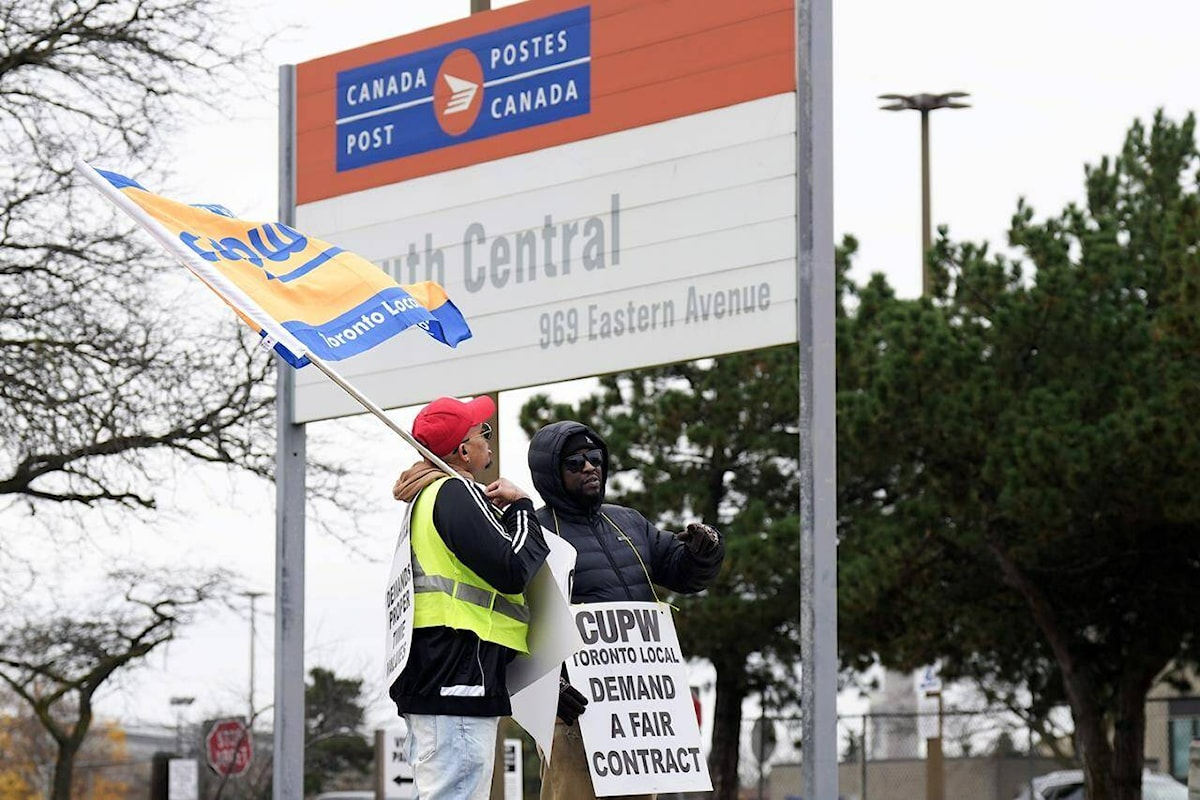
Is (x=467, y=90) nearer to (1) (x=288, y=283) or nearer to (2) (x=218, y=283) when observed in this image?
(1) (x=288, y=283)

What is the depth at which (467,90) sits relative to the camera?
12531mm

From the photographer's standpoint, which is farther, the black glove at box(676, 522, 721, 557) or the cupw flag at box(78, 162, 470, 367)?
the cupw flag at box(78, 162, 470, 367)

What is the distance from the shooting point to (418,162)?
12836mm

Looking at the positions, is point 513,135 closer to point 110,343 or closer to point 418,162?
point 418,162

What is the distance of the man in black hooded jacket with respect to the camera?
7953 mm

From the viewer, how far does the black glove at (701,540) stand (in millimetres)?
7973

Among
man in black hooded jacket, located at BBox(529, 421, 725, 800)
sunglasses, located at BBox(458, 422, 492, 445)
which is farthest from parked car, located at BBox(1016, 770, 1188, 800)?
sunglasses, located at BBox(458, 422, 492, 445)

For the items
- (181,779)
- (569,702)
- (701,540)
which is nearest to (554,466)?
(701,540)

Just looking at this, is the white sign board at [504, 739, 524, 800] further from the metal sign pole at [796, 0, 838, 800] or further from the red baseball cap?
the red baseball cap

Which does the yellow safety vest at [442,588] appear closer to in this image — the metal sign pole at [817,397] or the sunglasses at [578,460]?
the sunglasses at [578,460]

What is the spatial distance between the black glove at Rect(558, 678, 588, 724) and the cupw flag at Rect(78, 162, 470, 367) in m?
1.93

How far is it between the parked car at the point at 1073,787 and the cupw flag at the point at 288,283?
21090 mm

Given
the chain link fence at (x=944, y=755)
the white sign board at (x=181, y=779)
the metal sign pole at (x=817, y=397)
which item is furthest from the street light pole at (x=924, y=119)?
the metal sign pole at (x=817, y=397)

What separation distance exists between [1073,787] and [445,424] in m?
25.6
